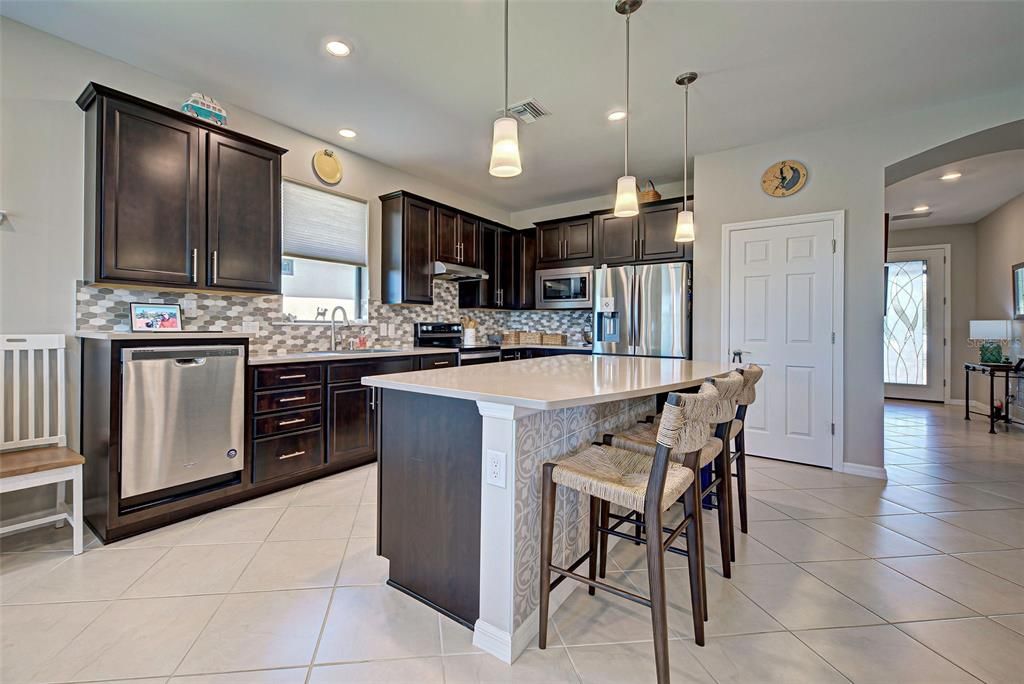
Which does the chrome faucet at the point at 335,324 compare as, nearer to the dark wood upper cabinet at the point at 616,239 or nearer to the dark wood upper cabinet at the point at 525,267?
the dark wood upper cabinet at the point at 525,267

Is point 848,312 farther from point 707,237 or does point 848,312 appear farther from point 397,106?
point 397,106

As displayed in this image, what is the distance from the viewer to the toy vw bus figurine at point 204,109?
2660 millimetres

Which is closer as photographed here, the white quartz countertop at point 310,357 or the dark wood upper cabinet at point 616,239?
the white quartz countertop at point 310,357

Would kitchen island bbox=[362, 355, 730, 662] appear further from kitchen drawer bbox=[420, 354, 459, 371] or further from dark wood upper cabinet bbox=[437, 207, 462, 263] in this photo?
dark wood upper cabinet bbox=[437, 207, 462, 263]

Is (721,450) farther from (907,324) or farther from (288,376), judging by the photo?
(907,324)

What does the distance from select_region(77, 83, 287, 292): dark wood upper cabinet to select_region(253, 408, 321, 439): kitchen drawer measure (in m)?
0.89

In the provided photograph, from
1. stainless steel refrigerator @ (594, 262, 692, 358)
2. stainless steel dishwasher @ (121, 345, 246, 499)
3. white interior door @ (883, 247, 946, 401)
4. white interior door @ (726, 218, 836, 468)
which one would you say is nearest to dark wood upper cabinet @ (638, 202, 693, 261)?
stainless steel refrigerator @ (594, 262, 692, 358)

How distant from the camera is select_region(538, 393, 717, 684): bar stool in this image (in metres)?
1.28

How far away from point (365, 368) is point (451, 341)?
4.68 feet

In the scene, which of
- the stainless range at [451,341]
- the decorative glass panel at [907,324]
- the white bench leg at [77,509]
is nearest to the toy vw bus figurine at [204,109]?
the white bench leg at [77,509]

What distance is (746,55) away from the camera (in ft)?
8.38

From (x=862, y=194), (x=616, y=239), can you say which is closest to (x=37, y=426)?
(x=616, y=239)

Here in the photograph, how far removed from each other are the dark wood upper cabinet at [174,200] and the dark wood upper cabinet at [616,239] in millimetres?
3218

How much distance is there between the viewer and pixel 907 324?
685 cm
